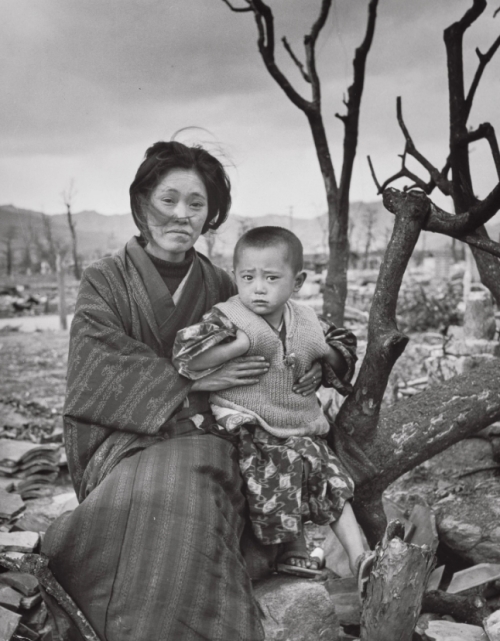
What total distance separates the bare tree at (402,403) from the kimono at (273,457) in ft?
0.80

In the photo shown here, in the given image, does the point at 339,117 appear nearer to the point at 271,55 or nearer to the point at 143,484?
the point at 271,55

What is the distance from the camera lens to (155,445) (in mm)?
2354

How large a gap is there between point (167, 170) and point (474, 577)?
7.13ft

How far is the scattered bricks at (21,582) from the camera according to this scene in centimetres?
285

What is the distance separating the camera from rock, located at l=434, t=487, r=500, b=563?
308 cm

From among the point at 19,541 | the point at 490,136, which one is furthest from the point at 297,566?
the point at 490,136

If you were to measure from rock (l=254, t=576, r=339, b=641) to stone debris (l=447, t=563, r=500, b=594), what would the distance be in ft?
2.28

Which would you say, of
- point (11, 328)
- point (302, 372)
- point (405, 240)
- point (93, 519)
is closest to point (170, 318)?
point (302, 372)

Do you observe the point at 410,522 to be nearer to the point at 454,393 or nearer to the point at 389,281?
the point at 454,393

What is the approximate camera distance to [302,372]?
2562mm

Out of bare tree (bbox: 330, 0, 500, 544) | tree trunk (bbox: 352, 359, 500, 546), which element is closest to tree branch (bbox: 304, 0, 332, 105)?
bare tree (bbox: 330, 0, 500, 544)

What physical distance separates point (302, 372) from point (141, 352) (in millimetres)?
616

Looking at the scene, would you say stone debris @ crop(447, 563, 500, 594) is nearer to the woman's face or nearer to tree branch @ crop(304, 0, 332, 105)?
the woman's face

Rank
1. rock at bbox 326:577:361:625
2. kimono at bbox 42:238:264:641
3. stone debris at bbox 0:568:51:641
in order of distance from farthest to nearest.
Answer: rock at bbox 326:577:361:625 → stone debris at bbox 0:568:51:641 → kimono at bbox 42:238:264:641
